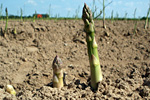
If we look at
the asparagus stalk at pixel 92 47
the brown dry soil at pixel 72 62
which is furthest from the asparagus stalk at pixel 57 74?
the asparagus stalk at pixel 92 47

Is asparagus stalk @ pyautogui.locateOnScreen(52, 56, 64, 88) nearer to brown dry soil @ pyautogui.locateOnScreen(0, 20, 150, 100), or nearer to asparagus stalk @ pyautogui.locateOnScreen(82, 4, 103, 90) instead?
brown dry soil @ pyautogui.locateOnScreen(0, 20, 150, 100)

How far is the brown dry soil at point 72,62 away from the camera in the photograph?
6.22 ft

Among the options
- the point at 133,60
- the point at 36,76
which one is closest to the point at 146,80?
the point at 133,60

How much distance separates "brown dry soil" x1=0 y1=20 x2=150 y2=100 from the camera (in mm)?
1896

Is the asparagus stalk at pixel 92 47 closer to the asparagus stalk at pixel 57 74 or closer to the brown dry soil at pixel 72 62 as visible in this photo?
the brown dry soil at pixel 72 62

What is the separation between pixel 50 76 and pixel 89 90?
96 centimetres

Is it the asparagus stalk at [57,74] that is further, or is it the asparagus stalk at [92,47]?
the asparagus stalk at [57,74]

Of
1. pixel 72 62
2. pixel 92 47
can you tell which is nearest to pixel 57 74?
pixel 92 47

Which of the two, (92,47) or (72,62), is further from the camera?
(72,62)

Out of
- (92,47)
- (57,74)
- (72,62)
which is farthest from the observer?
(72,62)

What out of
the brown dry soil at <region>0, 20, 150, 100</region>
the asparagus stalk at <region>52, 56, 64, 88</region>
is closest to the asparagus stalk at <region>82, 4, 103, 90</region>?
the brown dry soil at <region>0, 20, 150, 100</region>

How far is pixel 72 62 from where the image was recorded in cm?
315

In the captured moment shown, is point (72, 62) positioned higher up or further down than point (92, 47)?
further down

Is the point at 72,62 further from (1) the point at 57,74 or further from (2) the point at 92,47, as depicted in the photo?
(2) the point at 92,47
